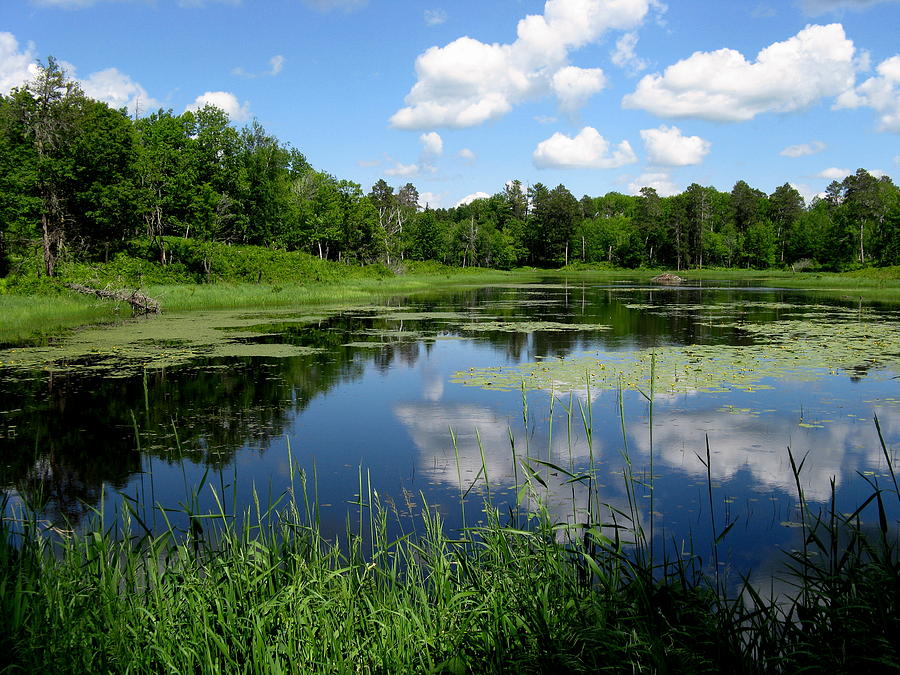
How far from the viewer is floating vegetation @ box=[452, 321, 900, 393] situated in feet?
38.8

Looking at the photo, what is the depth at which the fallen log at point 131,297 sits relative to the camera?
78.9 feet

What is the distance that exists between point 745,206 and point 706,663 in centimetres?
10689

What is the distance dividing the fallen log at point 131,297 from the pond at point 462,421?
4340 mm

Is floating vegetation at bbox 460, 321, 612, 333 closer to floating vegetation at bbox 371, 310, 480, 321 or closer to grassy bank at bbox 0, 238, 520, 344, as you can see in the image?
floating vegetation at bbox 371, 310, 480, 321

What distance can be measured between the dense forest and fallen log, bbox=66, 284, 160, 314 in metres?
10.9

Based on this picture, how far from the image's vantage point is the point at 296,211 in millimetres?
60125

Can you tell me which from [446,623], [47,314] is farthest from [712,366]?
[47,314]

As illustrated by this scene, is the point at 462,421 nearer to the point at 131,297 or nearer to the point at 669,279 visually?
the point at 131,297

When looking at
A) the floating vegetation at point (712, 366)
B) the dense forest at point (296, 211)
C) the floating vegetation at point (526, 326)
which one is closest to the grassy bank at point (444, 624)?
the floating vegetation at point (712, 366)

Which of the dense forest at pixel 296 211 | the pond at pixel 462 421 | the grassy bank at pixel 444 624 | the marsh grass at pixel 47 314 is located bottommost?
the pond at pixel 462 421

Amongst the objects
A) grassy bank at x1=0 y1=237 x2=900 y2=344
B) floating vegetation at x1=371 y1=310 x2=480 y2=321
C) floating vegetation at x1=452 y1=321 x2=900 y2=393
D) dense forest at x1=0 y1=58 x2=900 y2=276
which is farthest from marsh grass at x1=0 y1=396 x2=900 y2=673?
dense forest at x1=0 y1=58 x2=900 y2=276

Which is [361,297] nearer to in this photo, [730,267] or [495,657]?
[495,657]

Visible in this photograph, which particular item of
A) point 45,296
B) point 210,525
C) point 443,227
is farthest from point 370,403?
point 443,227

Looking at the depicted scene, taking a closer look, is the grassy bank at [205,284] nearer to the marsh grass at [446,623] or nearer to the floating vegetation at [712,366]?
the floating vegetation at [712,366]
